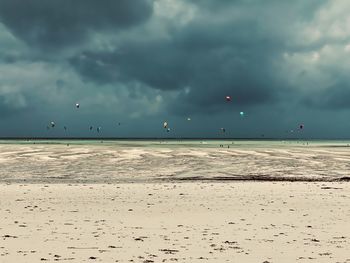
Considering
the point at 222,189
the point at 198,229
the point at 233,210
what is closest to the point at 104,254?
the point at 198,229

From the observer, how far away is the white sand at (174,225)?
11133 mm

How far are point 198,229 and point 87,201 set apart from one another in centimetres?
739

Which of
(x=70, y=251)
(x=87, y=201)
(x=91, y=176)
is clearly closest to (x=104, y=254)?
(x=70, y=251)

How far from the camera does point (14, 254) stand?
35.9ft

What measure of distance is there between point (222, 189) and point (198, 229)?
1053 centimetres

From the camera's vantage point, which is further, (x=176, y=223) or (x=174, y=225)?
(x=176, y=223)

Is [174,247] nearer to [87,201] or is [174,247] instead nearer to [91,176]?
[87,201]

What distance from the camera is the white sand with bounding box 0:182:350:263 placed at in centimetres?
1113

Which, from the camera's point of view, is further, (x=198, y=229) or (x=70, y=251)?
(x=198, y=229)

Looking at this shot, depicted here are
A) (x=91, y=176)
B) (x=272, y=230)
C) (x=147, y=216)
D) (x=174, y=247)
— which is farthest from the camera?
(x=91, y=176)

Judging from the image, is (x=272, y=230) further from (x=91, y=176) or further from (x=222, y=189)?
(x=91, y=176)

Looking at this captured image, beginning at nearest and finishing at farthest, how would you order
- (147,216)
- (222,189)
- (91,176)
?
(147,216) → (222,189) → (91,176)

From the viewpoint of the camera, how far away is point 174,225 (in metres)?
14.9

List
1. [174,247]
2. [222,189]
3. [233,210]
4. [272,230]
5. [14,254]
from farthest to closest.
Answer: [222,189]
[233,210]
[272,230]
[174,247]
[14,254]
